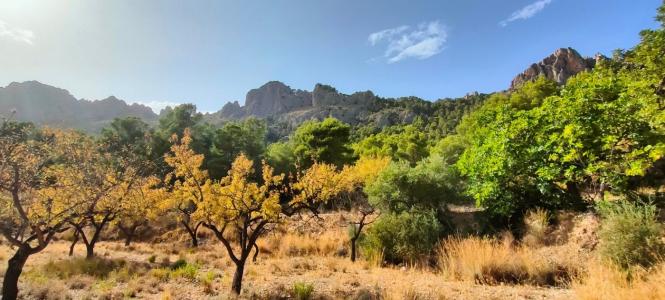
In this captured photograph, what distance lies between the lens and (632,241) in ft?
20.4

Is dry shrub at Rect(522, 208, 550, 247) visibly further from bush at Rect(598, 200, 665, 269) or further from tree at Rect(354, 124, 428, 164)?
tree at Rect(354, 124, 428, 164)

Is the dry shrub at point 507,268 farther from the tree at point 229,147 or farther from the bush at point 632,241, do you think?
the tree at point 229,147

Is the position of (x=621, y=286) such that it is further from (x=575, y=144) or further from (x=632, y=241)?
(x=575, y=144)

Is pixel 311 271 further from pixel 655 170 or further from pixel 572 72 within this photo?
pixel 572 72

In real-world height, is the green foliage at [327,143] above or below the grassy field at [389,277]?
above

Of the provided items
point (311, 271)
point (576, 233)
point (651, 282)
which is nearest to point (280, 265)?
point (311, 271)

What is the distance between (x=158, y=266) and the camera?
1256cm

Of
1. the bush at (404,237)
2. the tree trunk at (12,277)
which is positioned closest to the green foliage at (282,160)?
the bush at (404,237)

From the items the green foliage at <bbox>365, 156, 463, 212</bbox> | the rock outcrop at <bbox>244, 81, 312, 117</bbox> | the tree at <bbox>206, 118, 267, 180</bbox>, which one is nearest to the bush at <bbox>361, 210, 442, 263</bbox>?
the green foliage at <bbox>365, 156, 463, 212</bbox>

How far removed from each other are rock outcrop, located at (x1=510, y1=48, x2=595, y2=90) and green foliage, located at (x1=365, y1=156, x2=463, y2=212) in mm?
67620

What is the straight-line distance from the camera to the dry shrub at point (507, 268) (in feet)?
24.9

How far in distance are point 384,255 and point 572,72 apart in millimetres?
78819

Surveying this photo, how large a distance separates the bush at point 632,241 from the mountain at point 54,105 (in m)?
181

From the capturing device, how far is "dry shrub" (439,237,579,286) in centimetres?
759
